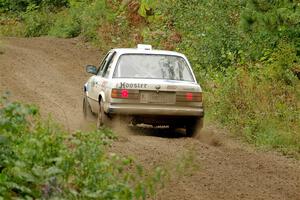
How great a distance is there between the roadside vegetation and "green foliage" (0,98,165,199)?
6.50 m

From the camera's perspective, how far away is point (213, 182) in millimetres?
9898

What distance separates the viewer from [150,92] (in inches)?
527

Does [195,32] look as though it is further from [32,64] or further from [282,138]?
[282,138]

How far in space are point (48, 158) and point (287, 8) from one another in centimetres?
881

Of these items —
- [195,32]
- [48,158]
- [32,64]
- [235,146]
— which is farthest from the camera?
[32,64]

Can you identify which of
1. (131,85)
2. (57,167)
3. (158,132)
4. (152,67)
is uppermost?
(57,167)

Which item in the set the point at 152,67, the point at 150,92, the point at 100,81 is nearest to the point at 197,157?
the point at 150,92

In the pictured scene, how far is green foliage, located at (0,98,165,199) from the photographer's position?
21.7ft

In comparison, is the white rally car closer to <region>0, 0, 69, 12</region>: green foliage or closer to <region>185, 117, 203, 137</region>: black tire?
<region>185, 117, 203, 137</region>: black tire

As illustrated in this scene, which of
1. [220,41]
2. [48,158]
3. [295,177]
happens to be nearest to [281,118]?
[295,177]

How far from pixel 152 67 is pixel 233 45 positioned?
702 cm

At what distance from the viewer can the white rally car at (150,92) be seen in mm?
13344

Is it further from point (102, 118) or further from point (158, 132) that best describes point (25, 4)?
point (102, 118)

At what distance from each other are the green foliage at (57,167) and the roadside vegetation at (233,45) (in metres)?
6.50
